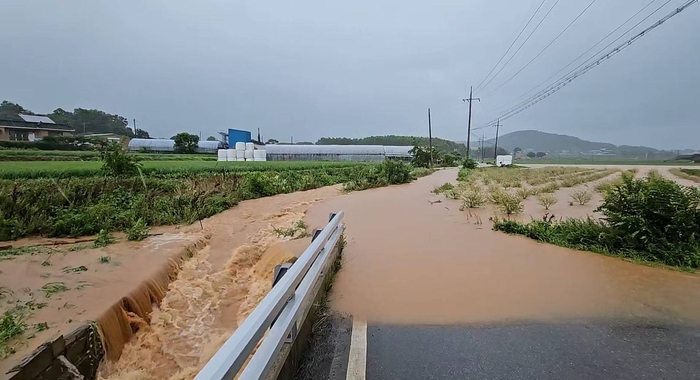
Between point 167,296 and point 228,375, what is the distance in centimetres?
489

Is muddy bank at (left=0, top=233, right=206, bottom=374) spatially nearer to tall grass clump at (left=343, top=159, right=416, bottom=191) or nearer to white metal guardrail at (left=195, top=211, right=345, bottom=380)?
white metal guardrail at (left=195, top=211, right=345, bottom=380)

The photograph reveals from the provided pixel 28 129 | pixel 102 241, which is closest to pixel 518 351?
pixel 102 241

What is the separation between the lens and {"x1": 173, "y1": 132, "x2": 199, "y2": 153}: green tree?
48.9 m

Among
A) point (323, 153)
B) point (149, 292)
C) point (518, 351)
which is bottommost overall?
point (149, 292)

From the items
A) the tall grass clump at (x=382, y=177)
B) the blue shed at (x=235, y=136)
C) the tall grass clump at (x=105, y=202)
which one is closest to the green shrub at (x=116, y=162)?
the tall grass clump at (x=105, y=202)

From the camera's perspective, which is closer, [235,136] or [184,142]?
[235,136]

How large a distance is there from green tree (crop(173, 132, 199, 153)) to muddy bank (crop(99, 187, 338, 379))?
44541 millimetres

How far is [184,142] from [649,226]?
172ft

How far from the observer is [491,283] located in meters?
4.74

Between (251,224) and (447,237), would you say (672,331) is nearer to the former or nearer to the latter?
(447,237)

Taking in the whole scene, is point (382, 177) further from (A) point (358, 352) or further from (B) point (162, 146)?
(B) point (162, 146)

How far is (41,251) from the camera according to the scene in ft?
23.5

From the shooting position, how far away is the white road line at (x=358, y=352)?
8.43 feet

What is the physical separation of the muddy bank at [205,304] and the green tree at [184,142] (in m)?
44.5
